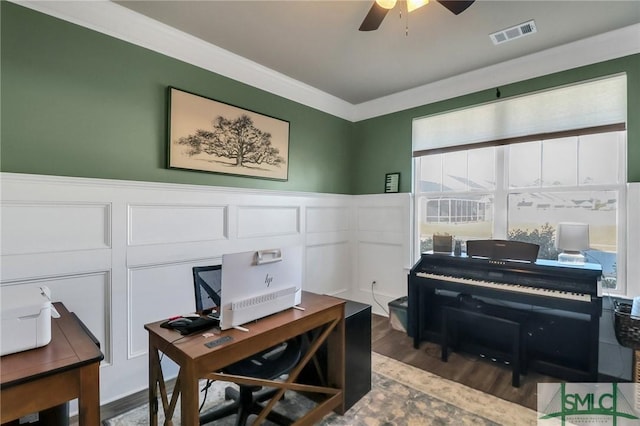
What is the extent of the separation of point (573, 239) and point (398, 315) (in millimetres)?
1763

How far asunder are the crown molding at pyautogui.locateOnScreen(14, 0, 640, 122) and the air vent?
48 cm

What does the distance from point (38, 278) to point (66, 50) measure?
147cm

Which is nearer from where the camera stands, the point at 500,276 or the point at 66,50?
the point at 66,50

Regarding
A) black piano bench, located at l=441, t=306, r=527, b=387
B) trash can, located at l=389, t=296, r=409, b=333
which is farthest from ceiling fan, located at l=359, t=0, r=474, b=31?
trash can, located at l=389, t=296, r=409, b=333

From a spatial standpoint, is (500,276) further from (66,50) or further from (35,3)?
(35,3)

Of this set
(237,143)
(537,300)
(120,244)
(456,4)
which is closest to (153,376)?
(120,244)

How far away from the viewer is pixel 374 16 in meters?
1.79

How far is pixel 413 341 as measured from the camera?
3092 mm

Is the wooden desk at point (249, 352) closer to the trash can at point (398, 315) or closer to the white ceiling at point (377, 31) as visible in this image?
the trash can at point (398, 315)

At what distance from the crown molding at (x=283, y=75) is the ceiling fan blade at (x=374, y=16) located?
1451 millimetres

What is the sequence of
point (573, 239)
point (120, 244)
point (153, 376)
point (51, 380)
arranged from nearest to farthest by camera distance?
point (51, 380) < point (153, 376) < point (120, 244) < point (573, 239)

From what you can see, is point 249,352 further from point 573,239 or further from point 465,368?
point 573,239

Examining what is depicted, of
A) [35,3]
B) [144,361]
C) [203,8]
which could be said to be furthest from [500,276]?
[35,3]

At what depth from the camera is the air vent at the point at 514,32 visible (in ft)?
7.66
